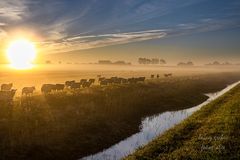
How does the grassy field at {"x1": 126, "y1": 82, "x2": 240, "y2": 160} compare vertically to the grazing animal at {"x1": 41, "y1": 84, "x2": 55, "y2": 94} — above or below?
below

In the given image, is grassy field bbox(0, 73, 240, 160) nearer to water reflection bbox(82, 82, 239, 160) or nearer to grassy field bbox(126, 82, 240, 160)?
water reflection bbox(82, 82, 239, 160)

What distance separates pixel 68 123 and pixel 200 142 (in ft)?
46.0

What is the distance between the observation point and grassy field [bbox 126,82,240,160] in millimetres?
18781

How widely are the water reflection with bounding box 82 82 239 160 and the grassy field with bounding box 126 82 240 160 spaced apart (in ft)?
12.0

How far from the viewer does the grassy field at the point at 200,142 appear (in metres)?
18.8

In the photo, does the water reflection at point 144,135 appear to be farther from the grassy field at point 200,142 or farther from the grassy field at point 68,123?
the grassy field at point 200,142

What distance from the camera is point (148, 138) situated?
30453mm

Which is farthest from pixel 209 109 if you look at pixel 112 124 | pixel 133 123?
A: pixel 112 124

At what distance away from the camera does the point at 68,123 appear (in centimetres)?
3167

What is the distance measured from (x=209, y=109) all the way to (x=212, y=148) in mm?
17932

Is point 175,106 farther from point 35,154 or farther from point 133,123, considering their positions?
point 35,154

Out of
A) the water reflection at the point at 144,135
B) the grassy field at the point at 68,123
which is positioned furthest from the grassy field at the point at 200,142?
the grassy field at the point at 68,123

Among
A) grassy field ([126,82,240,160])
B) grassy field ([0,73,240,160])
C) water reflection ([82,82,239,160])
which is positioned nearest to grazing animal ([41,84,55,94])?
grassy field ([0,73,240,160])

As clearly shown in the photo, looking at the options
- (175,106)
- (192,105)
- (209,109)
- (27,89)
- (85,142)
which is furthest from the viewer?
(192,105)
